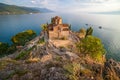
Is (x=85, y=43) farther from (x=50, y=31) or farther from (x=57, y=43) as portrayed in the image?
(x=50, y=31)

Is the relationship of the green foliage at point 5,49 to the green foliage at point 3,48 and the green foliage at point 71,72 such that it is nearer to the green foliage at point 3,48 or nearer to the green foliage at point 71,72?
the green foliage at point 3,48

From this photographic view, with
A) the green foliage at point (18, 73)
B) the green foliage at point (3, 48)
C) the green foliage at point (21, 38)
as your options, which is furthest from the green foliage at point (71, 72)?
the green foliage at point (21, 38)

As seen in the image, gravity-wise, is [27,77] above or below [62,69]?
below

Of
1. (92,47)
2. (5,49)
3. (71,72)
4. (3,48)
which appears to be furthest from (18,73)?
(5,49)

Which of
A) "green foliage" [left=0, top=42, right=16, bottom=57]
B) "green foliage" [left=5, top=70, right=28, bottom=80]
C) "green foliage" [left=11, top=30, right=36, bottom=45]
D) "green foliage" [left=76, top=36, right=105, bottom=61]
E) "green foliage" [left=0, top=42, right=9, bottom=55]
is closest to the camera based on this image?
"green foliage" [left=5, top=70, right=28, bottom=80]

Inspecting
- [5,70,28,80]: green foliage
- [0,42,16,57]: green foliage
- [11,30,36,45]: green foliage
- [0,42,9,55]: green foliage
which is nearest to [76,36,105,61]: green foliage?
[5,70,28,80]: green foliage

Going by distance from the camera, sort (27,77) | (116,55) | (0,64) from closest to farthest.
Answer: (27,77) → (0,64) → (116,55)

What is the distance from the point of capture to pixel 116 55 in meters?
83.5

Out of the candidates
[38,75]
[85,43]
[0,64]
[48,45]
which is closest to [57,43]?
[48,45]

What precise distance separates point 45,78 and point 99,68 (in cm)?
991

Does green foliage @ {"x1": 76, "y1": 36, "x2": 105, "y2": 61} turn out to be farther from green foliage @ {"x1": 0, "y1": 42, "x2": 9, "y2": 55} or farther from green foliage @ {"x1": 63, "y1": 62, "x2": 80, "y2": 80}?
green foliage @ {"x1": 0, "y1": 42, "x2": 9, "y2": 55}

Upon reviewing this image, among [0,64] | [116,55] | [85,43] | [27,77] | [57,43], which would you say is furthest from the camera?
[116,55]

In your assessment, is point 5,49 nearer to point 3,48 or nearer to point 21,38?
point 3,48

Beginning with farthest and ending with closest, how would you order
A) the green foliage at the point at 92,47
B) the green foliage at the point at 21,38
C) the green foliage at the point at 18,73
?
1. the green foliage at the point at 21,38
2. the green foliage at the point at 92,47
3. the green foliage at the point at 18,73
